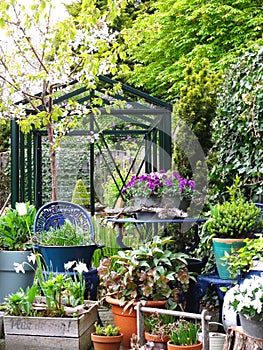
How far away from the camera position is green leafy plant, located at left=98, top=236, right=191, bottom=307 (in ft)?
11.6

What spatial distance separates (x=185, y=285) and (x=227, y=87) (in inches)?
72.0

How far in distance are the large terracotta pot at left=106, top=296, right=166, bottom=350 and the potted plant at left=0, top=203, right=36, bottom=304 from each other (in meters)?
0.88

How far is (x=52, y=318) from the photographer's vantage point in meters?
3.35

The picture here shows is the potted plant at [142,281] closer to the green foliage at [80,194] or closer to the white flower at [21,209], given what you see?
the white flower at [21,209]

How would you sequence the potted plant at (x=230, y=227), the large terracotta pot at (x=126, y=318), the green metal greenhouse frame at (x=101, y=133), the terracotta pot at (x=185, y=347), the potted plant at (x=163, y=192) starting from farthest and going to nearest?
the green metal greenhouse frame at (x=101, y=133) < the potted plant at (x=163, y=192) < the potted plant at (x=230, y=227) < the large terracotta pot at (x=126, y=318) < the terracotta pot at (x=185, y=347)

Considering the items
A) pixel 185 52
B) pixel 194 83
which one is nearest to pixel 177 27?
pixel 185 52

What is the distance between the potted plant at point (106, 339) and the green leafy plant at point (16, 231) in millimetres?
1133

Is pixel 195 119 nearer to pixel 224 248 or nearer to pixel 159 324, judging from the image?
pixel 224 248

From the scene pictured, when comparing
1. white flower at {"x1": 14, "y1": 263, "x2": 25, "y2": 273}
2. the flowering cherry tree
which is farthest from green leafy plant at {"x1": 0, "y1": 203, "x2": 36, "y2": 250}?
the flowering cherry tree

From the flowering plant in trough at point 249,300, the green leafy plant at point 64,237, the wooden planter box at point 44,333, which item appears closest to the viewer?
the flowering plant in trough at point 249,300

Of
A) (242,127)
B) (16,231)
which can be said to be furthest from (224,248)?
(16,231)

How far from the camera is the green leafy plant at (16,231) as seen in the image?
431 cm

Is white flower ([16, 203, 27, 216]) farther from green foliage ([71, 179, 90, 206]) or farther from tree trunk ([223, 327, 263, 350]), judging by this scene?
green foliage ([71, 179, 90, 206])

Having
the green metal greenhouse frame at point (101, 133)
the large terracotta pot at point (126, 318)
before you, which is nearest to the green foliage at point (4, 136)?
the green metal greenhouse frame at point (101, 133)
